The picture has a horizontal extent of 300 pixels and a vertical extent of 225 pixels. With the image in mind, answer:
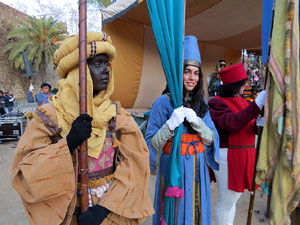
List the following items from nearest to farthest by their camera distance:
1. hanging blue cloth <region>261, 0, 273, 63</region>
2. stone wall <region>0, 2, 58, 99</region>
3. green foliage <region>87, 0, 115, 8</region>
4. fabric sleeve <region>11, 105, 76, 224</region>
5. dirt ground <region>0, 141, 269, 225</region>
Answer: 1. fabric sleeve <region>11, 105, 76, 224</region>
2. hanging blue cloth <region>261, 0, 273, 63</region>
3. dirt ground <region>0, 141, 269, 225</region>
4. green foliage <region>87, 0, 115, 8</region>
5. stone wall <region>0, 2, 58, 99</region>

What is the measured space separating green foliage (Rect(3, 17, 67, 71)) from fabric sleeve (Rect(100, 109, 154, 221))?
20.9m

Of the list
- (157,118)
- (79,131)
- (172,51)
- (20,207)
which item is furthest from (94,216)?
(20,207)

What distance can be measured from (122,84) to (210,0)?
89.4 inches

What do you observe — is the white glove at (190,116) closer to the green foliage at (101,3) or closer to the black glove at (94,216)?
the black glove at (94,216)

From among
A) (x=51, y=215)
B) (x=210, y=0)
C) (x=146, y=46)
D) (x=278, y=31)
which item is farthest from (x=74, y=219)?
(x=146, y=46)

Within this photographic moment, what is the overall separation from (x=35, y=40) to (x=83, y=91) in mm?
22026

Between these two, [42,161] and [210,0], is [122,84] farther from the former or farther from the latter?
[42,161]

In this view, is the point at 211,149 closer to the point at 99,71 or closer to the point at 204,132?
the point at 204,132

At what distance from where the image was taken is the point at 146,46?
488 cm

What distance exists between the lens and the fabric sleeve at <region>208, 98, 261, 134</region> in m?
1.74

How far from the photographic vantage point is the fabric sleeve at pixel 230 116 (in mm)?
1742

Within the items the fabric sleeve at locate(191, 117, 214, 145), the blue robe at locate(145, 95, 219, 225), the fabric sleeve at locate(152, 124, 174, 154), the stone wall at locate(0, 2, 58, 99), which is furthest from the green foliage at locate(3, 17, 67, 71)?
the fabric sleeve at locate(191, 117, 214, 145)

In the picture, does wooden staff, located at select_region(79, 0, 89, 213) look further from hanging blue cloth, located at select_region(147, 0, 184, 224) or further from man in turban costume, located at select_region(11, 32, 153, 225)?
hanging blue cloth, located at select_region(147, 0, 184, 224)

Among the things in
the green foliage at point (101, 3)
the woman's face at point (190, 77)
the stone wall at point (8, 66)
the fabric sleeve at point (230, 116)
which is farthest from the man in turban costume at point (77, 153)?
the stone wall at point (8, 66)
